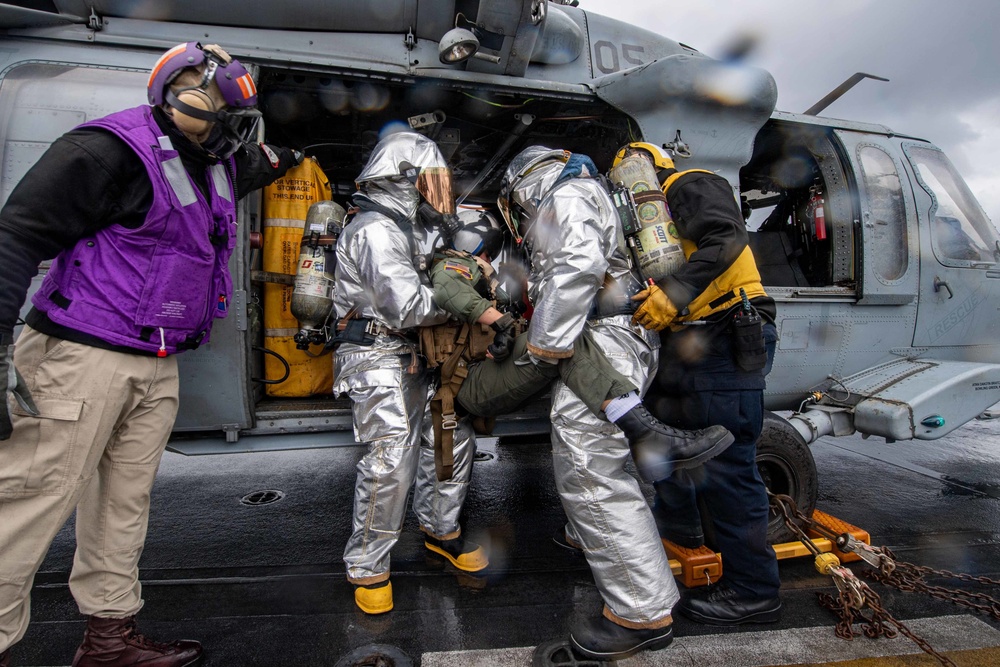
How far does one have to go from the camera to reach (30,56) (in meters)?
2.50

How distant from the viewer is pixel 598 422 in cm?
232

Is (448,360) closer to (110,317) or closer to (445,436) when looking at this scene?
(445,436)

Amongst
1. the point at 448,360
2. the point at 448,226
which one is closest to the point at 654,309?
the point at 448,360

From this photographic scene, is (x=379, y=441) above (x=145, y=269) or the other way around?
the other way around

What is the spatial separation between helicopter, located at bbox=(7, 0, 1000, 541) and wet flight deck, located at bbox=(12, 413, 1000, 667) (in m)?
0.74

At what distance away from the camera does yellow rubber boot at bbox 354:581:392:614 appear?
2523 mm

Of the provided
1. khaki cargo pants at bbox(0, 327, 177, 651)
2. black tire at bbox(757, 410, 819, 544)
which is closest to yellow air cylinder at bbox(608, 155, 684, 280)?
black tire at bbox(757, 410, 819, 544)

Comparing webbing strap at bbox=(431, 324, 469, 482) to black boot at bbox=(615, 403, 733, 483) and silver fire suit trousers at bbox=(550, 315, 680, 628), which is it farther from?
black boot at bbox=(615, 403, 733, 483)

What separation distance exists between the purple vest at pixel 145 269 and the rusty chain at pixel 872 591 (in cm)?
303

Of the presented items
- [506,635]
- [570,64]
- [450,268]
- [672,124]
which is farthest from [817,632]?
[570,64]

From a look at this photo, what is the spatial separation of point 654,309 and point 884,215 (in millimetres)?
2432

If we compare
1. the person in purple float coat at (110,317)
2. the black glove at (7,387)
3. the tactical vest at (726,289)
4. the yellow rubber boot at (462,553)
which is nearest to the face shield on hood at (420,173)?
the person in purple float coat at (110,317)

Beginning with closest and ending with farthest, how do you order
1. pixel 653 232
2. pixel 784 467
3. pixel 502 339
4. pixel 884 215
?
pixel 653 232, pixel 502 339, pixel 784 467, pixel 884 215

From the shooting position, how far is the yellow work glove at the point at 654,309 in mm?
2262
